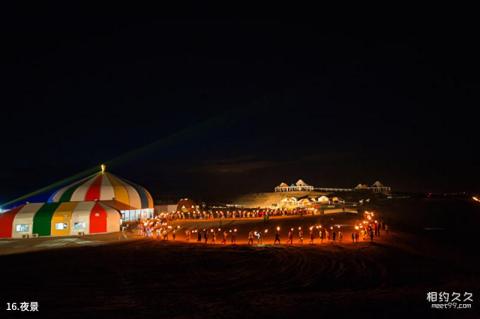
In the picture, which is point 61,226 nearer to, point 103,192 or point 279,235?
point 103,192

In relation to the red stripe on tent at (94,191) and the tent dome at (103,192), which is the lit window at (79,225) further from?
the red stripe on tent at (94,191)

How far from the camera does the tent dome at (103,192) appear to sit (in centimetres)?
3825

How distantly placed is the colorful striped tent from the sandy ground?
24.6 feet

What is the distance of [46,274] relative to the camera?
47.6ft

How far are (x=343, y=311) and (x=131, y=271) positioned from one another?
869 centimetres

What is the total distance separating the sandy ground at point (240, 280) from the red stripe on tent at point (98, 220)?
24.9ft

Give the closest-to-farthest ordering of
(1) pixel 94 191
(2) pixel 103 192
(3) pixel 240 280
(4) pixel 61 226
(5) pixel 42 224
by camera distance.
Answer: (3) pixel 240 280 < (5) pixel 42 224 < (4) pixel 61 226 < (1) pixel 94 191 < (2) pixel 103 192

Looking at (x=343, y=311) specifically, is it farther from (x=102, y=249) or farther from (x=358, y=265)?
(x=102, y=249)

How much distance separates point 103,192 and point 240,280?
29276 millimetres

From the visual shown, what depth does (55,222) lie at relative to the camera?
29.2m

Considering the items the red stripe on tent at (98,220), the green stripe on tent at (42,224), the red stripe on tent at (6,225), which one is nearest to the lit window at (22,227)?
the red stripe on tent at (6,225)

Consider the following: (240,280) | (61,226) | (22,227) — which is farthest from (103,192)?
(240,280)

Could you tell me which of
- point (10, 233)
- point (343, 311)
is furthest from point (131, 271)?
point (10, 233)

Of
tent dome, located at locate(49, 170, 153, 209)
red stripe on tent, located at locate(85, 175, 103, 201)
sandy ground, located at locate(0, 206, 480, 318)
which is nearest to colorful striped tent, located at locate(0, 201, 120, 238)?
sandy ground, located at locate(0, 206, 480, 318)
